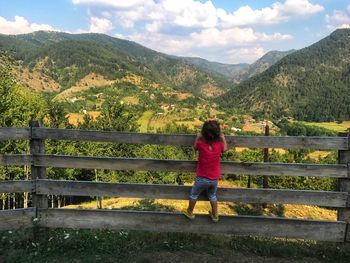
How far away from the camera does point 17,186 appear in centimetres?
673

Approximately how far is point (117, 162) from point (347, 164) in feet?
13.0

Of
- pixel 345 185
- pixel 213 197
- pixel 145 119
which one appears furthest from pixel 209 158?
pixel 145 119

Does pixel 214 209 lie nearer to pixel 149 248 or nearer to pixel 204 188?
pixel 204 188

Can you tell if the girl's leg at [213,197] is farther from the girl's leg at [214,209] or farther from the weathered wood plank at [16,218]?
the weathered wood plank at [16,218]

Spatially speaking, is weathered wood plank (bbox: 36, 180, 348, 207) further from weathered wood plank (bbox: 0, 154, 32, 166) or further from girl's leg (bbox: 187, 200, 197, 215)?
weathered wood plank (bbox: 0, 154, 32, 166)

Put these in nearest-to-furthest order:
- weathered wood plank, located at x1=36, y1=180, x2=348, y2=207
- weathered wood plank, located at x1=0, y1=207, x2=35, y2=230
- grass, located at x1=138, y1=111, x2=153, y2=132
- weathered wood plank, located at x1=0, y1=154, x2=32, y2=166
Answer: weathered wood plank, located at x1=36, y1=180, x2=348, y2=207
weathered wood plank, located at x1=0, y1=154, x2=32, y2=166
weathered wood plank, located at x1=0, y1=207, x2=35, y2=230
grass, located at x1=138, y1=111, x2=153, y2=132

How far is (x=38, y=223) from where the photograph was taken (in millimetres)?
6828

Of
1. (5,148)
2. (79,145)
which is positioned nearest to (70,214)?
(5,148)

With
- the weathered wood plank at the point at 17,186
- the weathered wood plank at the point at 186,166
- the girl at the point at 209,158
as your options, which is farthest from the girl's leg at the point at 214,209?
the weathered wood plank at the point at 17,186

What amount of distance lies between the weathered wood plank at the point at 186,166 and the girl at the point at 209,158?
30cm

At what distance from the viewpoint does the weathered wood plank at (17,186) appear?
6676 millimetres

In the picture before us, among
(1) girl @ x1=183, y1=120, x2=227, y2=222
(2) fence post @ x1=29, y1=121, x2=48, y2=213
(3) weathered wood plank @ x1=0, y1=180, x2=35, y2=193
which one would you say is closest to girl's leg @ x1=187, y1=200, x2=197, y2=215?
(1) girl @ x1=183, y1=120, x2=227, y2=222

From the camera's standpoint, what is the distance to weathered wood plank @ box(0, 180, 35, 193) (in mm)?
6676

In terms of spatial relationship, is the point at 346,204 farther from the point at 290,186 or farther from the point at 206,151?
the point at 290,186
